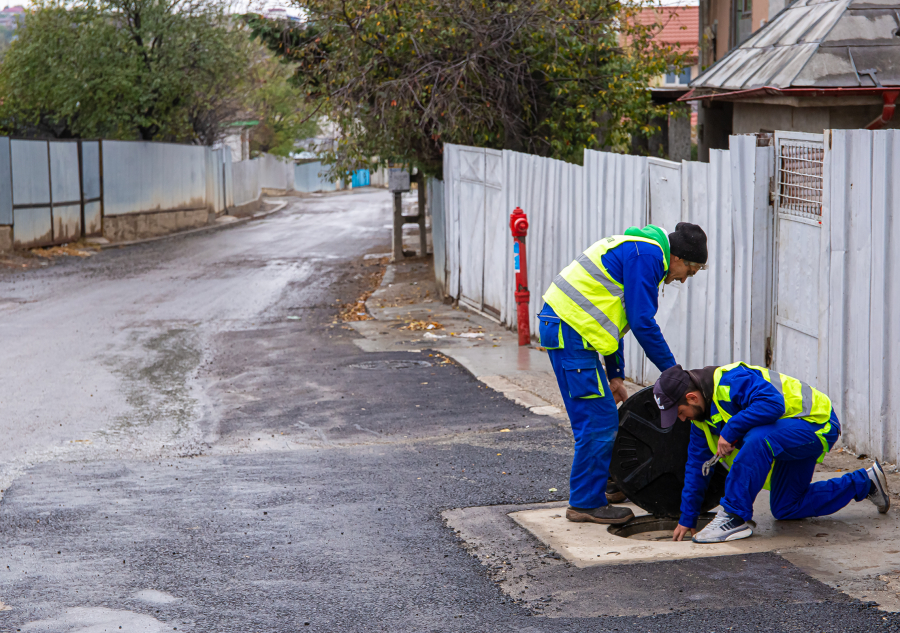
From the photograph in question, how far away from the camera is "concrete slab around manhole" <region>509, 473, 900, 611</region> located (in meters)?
3.89

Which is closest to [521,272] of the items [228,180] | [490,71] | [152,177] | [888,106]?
[888,106]

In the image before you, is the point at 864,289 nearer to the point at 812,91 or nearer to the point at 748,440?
the point at 748,440

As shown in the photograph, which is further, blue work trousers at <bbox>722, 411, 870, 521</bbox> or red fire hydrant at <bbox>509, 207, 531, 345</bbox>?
red fire hydrant at <bbox>509, 207, 531, 345</bbox>

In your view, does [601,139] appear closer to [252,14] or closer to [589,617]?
[252,14]

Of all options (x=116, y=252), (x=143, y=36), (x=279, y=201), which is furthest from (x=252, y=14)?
(x=279, y=201)

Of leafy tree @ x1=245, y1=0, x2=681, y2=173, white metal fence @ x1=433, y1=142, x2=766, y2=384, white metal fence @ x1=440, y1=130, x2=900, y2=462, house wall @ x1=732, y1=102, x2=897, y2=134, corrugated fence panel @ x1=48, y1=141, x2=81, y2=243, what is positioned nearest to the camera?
white metal fence @ x1=440, y1=130, x2=900, y2=462

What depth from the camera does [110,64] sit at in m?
26.4

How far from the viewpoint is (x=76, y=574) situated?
425cm

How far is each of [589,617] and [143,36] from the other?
26259mm

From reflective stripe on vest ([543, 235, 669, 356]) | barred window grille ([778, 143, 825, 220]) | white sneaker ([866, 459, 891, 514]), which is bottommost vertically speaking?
white sneaker ([866, 459, 891, 514])

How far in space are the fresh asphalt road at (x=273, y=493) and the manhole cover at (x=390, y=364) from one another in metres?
0.05

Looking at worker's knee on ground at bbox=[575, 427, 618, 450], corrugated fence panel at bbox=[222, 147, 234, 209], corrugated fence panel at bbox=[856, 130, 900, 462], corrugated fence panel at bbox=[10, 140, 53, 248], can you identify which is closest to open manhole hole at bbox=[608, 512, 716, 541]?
worker's knee on ground at bbox=[575, 427, 618, 450]

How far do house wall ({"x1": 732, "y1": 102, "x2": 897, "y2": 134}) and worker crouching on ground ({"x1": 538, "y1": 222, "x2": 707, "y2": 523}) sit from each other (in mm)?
5464

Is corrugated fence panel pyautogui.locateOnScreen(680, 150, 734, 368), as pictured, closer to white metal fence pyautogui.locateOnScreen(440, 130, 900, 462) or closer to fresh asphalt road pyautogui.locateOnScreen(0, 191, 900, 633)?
white metal fence pyautogui.locateOnScreen(440, 130, 900, 462)
